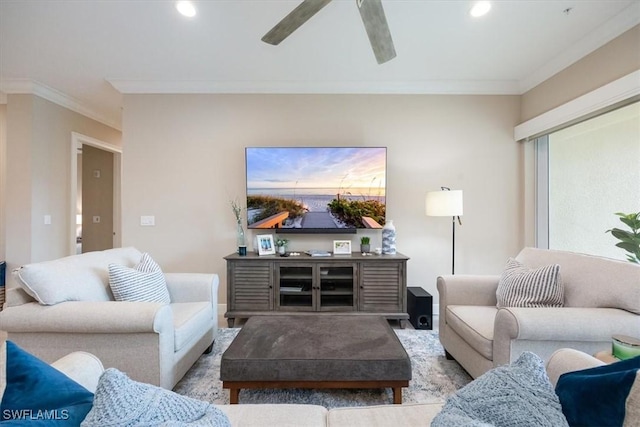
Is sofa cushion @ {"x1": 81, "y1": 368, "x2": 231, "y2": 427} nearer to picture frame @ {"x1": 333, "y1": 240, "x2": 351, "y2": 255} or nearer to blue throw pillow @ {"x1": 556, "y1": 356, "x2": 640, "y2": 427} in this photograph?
blue throw pillow @ {"x1": 556, "y1": 356, "x2": 640, "y2": 427}

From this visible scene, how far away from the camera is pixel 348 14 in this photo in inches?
85.3

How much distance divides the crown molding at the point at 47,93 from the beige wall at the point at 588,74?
558 cm

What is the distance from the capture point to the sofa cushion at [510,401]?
24.9 inches

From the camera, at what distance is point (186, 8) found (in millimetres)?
2100

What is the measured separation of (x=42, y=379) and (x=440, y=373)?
2158 mm

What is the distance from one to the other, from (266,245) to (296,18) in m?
2.11

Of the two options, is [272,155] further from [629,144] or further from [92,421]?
[629,144]

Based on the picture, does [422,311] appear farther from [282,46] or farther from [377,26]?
[282,46]

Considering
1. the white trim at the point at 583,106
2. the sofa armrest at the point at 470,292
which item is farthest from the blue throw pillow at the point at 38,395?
the white trim at the point at 583,106

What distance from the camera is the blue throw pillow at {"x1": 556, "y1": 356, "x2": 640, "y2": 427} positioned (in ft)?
1.93

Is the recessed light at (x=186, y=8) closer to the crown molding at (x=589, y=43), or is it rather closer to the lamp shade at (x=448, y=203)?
the lamp shade at (x=448, y=203)

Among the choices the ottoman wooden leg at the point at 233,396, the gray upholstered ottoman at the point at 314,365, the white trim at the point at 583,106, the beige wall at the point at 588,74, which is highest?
the beige wall at the point at 588,74

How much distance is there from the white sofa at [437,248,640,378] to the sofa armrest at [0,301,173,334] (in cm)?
186

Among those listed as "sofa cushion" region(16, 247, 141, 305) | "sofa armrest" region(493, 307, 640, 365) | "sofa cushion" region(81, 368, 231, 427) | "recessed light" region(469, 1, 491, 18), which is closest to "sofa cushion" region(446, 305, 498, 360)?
"sofa armrest" region(493, 307, 640, 365)
